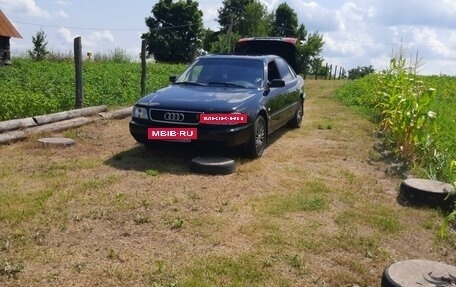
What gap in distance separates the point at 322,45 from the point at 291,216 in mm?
49108

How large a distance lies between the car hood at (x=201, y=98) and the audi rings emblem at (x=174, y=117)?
9 centimetres

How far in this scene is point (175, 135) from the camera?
21.9ft

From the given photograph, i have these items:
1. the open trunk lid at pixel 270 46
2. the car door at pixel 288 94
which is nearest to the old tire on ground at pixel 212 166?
the car door at pixel 288 94

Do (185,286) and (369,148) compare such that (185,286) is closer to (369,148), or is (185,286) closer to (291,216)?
(291,216)

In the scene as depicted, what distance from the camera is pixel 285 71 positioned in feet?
31.4

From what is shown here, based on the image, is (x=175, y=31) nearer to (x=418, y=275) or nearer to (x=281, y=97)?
(x=281, y=97)

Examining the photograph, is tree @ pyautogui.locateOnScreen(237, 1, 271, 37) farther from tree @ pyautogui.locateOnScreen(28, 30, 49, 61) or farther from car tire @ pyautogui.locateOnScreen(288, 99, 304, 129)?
car tire @ pyautogui.locateOnScreen(288, 99, 304, 129)

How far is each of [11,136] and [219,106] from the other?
3693mm

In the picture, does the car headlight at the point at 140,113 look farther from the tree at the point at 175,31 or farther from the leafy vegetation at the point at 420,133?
the tree at the point at 175,31

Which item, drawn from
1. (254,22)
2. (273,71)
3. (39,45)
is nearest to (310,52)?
(254,22)

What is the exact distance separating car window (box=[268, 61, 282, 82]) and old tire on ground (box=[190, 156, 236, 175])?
2460 mm

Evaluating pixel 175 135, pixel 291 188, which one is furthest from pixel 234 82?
pixel 291 188

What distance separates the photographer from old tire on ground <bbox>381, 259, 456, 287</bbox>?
3257mm

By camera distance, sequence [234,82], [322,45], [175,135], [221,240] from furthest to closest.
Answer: [322,45] < [234,82] < [175,135] < [221,240]
